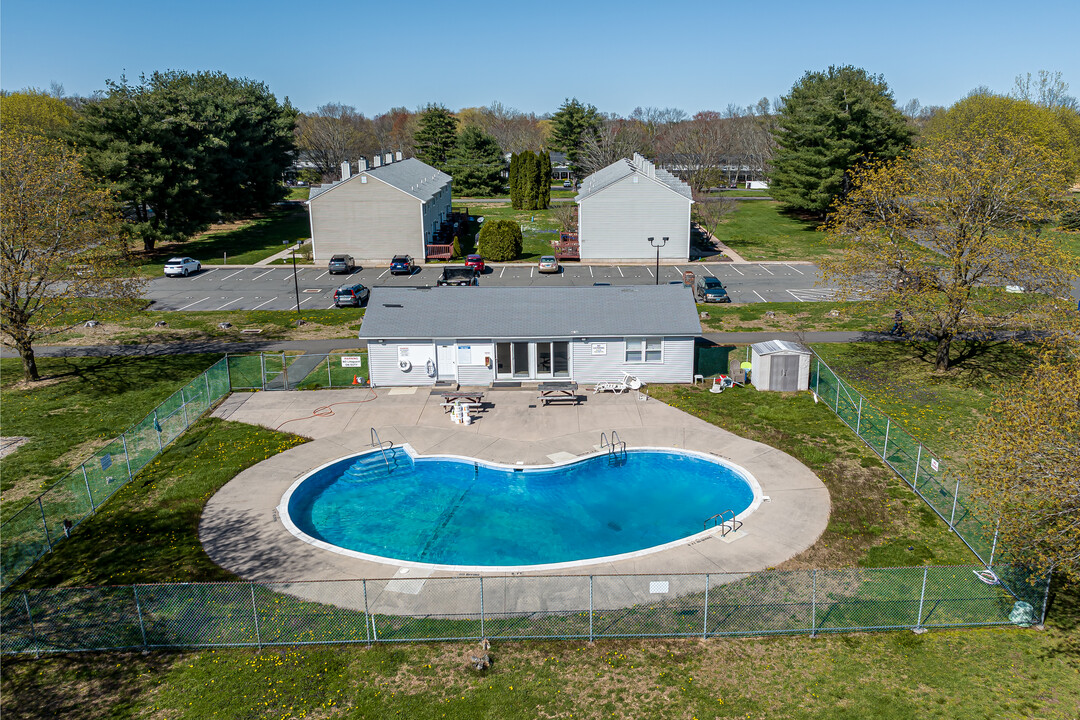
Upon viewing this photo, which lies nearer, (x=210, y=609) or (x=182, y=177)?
(x=210, y=609)

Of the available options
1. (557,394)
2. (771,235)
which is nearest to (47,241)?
(557,394)

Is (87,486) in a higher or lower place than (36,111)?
lower

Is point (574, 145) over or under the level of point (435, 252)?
over

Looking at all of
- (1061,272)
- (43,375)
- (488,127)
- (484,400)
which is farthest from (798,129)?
(488,127)

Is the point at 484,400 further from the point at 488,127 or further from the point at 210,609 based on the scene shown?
the point at 488,127

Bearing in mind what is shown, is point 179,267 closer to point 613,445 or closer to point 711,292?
point 711,292

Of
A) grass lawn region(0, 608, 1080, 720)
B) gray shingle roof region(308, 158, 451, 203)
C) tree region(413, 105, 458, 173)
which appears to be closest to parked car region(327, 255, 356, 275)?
gray shingle roof region(308, 158, 451, 203)
